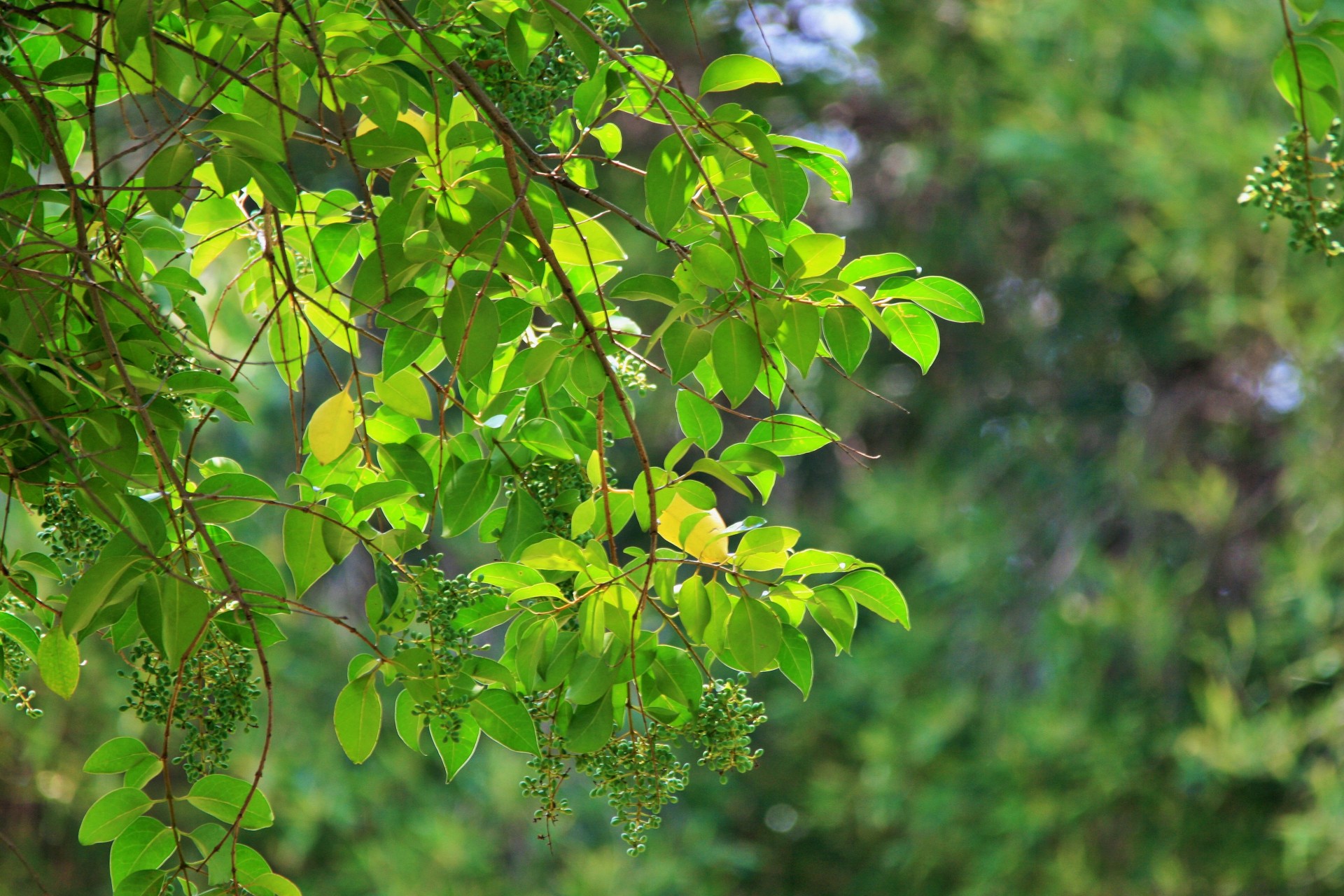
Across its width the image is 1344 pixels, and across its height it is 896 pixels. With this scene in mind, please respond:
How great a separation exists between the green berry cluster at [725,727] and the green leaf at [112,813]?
0.27 m

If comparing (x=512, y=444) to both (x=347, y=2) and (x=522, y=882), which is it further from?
(x=522, y=882)

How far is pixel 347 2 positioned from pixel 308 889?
314cm

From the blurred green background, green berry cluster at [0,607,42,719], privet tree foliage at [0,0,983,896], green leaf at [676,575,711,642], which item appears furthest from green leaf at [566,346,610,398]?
the blurred green background

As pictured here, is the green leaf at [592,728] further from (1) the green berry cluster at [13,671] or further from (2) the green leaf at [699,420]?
(1) the green berry cluster at [13,671]

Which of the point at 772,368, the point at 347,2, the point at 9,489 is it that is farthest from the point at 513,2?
the point at 9,489

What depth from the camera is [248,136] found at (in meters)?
0.54

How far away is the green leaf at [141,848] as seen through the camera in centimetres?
59

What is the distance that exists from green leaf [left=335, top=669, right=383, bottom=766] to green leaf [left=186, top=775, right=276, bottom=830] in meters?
0.05

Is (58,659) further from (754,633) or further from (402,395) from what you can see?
(754,633)

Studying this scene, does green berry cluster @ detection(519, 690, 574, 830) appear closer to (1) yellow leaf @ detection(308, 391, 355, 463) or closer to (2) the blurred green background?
(1) yellow leaf @ detection(308, 391, 355, 463)

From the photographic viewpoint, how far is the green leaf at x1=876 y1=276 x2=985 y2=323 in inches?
23.3

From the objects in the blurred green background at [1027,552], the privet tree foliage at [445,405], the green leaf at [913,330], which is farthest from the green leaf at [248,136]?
the blurred green background at [1027,552]

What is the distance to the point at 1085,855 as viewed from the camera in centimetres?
279

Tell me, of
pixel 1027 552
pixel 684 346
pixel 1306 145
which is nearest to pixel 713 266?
pixel 684 346
